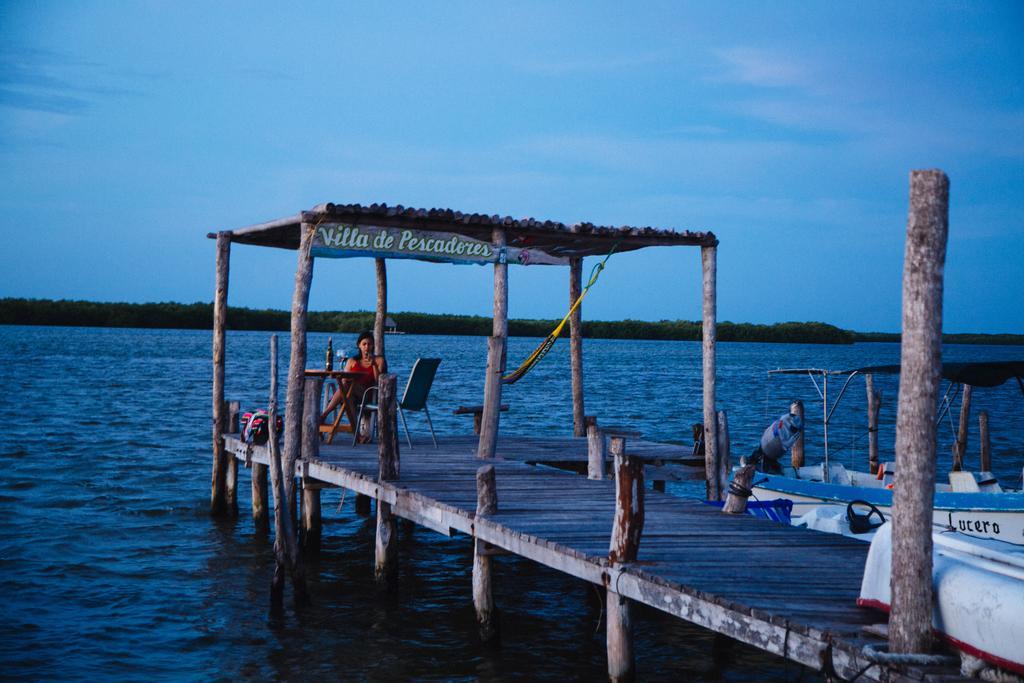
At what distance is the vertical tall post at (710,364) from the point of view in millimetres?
11094

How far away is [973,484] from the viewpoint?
466 inches

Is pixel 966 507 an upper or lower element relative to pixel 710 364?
lower

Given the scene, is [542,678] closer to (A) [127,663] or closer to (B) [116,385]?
(A) [127,663]

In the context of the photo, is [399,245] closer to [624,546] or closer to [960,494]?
[624,546]

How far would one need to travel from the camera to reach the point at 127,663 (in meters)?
8.28

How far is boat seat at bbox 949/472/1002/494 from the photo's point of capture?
1184 centimetres

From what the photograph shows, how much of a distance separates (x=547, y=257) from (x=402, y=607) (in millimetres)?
4867

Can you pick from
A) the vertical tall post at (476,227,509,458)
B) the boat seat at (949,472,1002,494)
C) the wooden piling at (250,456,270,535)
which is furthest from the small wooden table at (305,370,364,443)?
the boat seat at (949,472,1002,494)

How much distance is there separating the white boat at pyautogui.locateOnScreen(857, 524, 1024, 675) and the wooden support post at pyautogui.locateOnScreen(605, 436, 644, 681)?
4.51 ft

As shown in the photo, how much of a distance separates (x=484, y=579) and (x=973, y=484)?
661 centimetres

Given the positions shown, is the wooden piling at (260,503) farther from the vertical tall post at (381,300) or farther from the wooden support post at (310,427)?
the vertical tall post at (381,300)

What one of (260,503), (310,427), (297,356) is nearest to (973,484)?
(310,427)

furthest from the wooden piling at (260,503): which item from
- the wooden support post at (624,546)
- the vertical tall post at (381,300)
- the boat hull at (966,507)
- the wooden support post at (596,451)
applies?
the wooden support post at (624,546)

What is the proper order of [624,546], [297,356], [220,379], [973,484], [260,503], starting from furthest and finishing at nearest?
[220,379] < [260,503] < [973,484] < [297,356] < [624,546]
